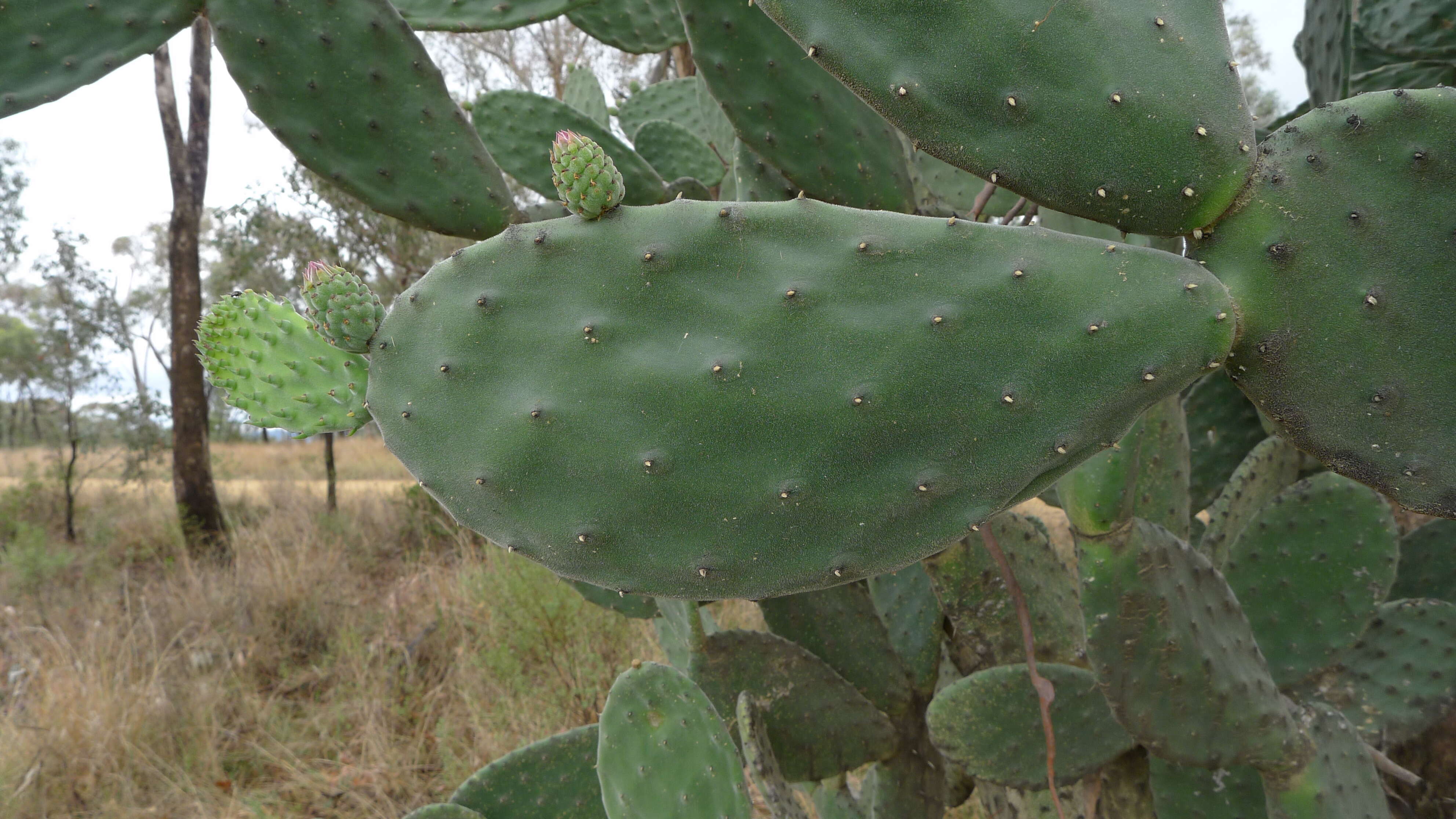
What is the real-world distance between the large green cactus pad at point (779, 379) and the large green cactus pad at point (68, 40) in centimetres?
89

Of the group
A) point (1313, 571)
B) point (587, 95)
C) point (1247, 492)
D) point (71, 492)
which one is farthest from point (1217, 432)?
point (71, 492)

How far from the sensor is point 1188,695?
35.9 inches

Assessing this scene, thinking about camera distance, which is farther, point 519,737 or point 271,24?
point 519,737

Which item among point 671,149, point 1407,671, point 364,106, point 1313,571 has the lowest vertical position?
point 1407,671

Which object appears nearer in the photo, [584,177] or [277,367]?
[584,177]

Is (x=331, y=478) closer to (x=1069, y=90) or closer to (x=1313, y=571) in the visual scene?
(x=1313, y=571)

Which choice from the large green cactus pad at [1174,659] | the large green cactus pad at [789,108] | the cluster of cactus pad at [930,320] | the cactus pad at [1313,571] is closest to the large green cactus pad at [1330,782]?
the large green cactus pad at [1174,659]

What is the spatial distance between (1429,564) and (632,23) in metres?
2.12

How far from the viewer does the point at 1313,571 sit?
122cm

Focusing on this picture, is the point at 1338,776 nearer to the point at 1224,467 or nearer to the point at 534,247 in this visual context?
the point at 1224,467

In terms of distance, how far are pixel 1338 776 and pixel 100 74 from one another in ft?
6.30

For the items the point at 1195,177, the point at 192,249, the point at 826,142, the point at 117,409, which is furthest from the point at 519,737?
the point at 117,409

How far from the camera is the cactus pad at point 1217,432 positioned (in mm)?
1671

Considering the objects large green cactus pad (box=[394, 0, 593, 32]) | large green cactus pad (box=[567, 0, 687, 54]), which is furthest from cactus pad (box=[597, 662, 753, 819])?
large green cactus pad (box=[567, 0, 687, 54])
